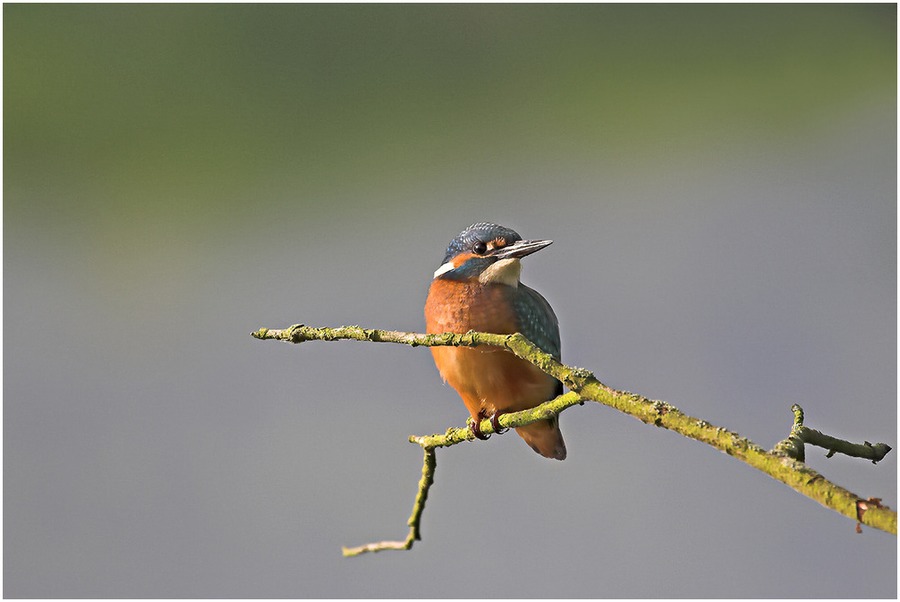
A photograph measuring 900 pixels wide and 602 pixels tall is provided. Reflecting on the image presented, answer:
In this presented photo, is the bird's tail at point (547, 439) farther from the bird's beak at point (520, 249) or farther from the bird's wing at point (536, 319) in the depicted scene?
the bird's beak at point (520, 249)

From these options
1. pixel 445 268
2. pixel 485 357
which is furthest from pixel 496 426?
pixel 445 268

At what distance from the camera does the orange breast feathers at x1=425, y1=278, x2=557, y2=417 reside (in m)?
0.91

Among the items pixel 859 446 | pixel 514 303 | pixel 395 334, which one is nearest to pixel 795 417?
pixel 859 446

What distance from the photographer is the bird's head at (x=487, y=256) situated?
3.11 ft

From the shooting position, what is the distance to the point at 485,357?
917 mm

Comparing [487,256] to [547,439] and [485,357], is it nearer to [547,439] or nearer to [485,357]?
[485,357]

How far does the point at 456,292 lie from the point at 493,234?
8 centimetres

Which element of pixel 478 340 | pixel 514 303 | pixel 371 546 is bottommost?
pixel 371 546

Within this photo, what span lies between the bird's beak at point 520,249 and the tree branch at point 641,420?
10.7 inches

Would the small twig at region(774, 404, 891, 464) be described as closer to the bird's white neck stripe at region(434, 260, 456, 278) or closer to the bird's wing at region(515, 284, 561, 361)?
the bird's wing at region(515, 284, 561, 361)

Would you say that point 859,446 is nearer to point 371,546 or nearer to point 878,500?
point 878,500

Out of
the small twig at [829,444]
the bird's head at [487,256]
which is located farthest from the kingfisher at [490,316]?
the small twig at [829,444]

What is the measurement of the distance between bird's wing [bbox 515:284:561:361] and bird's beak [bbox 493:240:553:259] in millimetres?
38

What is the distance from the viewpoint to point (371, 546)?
64cm
